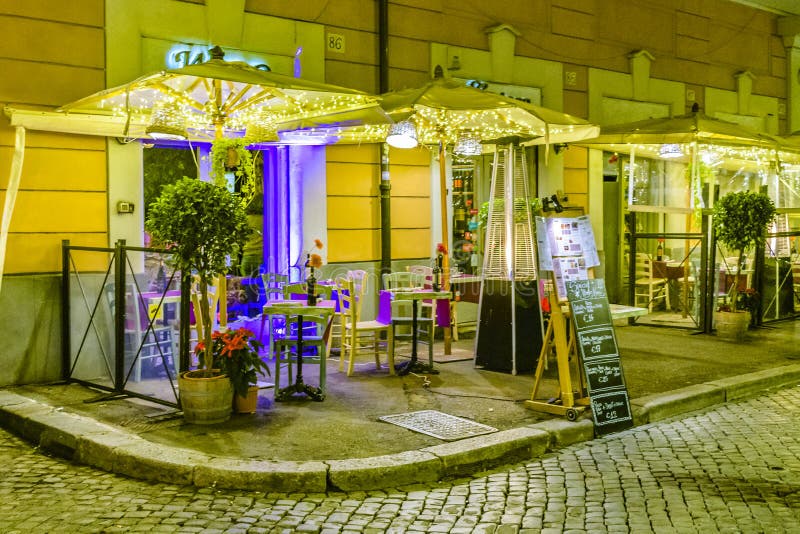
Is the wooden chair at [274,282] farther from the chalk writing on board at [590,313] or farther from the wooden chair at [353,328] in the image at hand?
the chalk writing on board at [590,313]

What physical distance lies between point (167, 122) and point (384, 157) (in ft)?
11.4

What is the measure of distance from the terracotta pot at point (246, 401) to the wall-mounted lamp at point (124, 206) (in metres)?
2.88

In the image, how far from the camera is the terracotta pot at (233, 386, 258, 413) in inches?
263

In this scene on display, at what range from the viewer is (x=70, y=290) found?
8133 millimetres

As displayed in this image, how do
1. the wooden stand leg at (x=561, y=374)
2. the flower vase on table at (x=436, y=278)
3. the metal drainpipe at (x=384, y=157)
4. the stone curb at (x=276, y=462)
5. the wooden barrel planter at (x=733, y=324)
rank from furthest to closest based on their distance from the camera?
the wooden barrel planter at (x=733, y=324)
the metal drainpipe at (x=384, y=157)
the flower vase on table at (x=436, y=278)
the wooden stand leg at (x=561, y=374)
the stone curb at (x=276, y=462)

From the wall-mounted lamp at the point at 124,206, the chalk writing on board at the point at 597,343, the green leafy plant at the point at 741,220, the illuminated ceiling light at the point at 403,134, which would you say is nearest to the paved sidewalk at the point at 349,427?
the chalk writing on board at the point at 597,343

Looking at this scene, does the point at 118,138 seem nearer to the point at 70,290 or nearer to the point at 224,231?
the point at 70,290

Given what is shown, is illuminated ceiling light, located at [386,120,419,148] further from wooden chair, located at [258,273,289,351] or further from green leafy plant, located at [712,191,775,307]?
green leafy plant, located at [712,191,775,307]

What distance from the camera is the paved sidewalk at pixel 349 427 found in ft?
17.5

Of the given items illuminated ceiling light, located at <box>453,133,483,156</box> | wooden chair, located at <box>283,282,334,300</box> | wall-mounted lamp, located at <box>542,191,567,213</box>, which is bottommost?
Answer: wooden chair, located at <box>283,282,334,300</box>

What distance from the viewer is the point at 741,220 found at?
36.2ft

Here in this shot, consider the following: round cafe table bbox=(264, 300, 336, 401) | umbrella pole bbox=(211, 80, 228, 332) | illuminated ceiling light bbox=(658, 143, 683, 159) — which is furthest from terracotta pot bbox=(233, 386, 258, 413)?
illuminated ceiling light bbox=(658, 143, 683, 159)

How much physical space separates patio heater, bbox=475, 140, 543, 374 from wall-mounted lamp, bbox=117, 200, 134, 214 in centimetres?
374

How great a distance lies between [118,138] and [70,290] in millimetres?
1641
